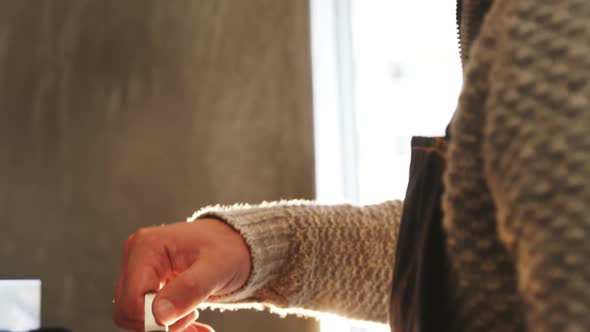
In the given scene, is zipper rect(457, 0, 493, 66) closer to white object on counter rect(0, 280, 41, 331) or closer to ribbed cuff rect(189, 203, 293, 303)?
ribbed cuff rect(189, 203, 293, 303)

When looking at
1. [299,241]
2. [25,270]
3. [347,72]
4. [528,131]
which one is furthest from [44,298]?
[528,131]

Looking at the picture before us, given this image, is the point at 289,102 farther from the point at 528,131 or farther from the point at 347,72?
the point at 528,131

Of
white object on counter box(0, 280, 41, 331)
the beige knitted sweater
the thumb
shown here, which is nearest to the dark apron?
the beige knitted sweater

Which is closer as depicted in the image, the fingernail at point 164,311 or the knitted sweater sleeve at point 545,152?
the knitted sweater sleeve at point 545,152

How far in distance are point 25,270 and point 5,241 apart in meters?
0.05

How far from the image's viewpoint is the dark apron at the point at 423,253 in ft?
0.74

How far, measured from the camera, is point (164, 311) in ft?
1.15

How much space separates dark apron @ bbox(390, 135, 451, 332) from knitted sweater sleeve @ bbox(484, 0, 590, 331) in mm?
64

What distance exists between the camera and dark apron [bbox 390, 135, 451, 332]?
0.23 metres

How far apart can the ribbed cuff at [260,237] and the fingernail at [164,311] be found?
3.3 inches

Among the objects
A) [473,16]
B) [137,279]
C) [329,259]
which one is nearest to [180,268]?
[137,279]

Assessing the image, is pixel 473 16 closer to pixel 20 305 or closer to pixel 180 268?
pixel 180 268

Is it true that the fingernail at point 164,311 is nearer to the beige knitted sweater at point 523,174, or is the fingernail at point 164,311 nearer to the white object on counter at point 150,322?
the white object on counter at point 150,322

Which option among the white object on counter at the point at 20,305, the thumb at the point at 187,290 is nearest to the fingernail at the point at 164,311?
the thumb at the point at 187,290
